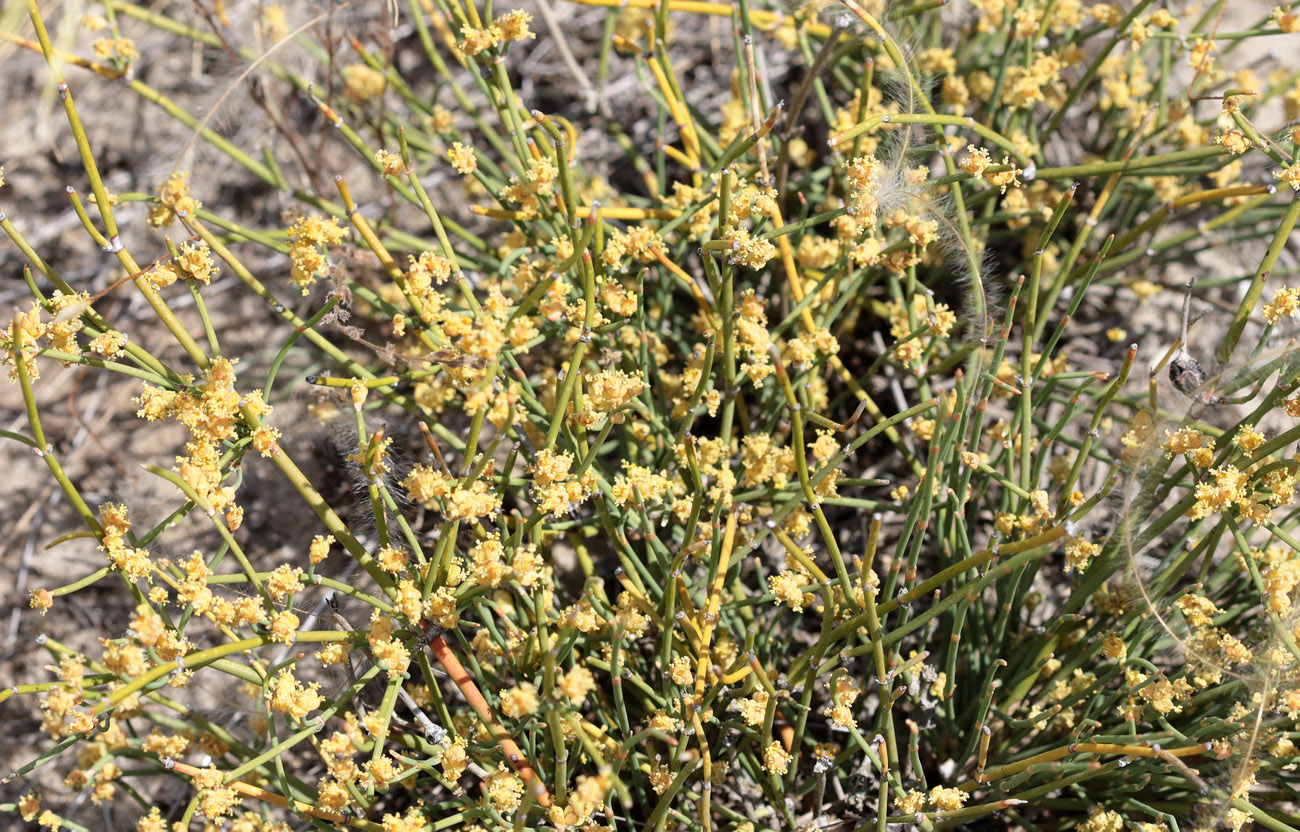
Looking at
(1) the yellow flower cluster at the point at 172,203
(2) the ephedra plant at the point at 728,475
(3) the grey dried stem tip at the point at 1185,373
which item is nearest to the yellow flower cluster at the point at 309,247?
(2) the ephedra plant at the point at 728,475

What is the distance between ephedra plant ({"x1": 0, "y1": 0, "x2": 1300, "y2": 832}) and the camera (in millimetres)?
1485

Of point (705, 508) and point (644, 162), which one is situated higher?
point (644, 162)

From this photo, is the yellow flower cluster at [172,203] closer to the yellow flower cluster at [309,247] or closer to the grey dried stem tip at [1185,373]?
the yellow flower cluster at [309,247]

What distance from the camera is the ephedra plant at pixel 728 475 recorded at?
58.5 inches

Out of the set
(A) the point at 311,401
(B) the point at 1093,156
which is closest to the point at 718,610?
(A) the point at 311,401

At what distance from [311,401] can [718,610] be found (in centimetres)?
133

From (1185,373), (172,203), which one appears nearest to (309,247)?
(172,203)

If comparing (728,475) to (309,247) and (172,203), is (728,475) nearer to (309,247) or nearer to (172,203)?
(309,247)

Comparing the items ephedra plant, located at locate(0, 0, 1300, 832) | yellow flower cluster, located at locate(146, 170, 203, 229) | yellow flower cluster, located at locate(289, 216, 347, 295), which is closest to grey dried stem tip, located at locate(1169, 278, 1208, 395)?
ephedra plant, located at locate(0, 0, 1300, 832)

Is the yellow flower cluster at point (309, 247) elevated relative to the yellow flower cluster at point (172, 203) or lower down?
lower down

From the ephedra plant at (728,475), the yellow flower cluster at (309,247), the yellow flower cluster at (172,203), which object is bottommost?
the ephedra plant at (728,475)

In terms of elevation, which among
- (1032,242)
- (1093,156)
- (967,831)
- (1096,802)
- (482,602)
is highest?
(1093,156)

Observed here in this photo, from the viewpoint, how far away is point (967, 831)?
1.91m

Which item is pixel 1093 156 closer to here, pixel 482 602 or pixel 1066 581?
pixel 1066 581
